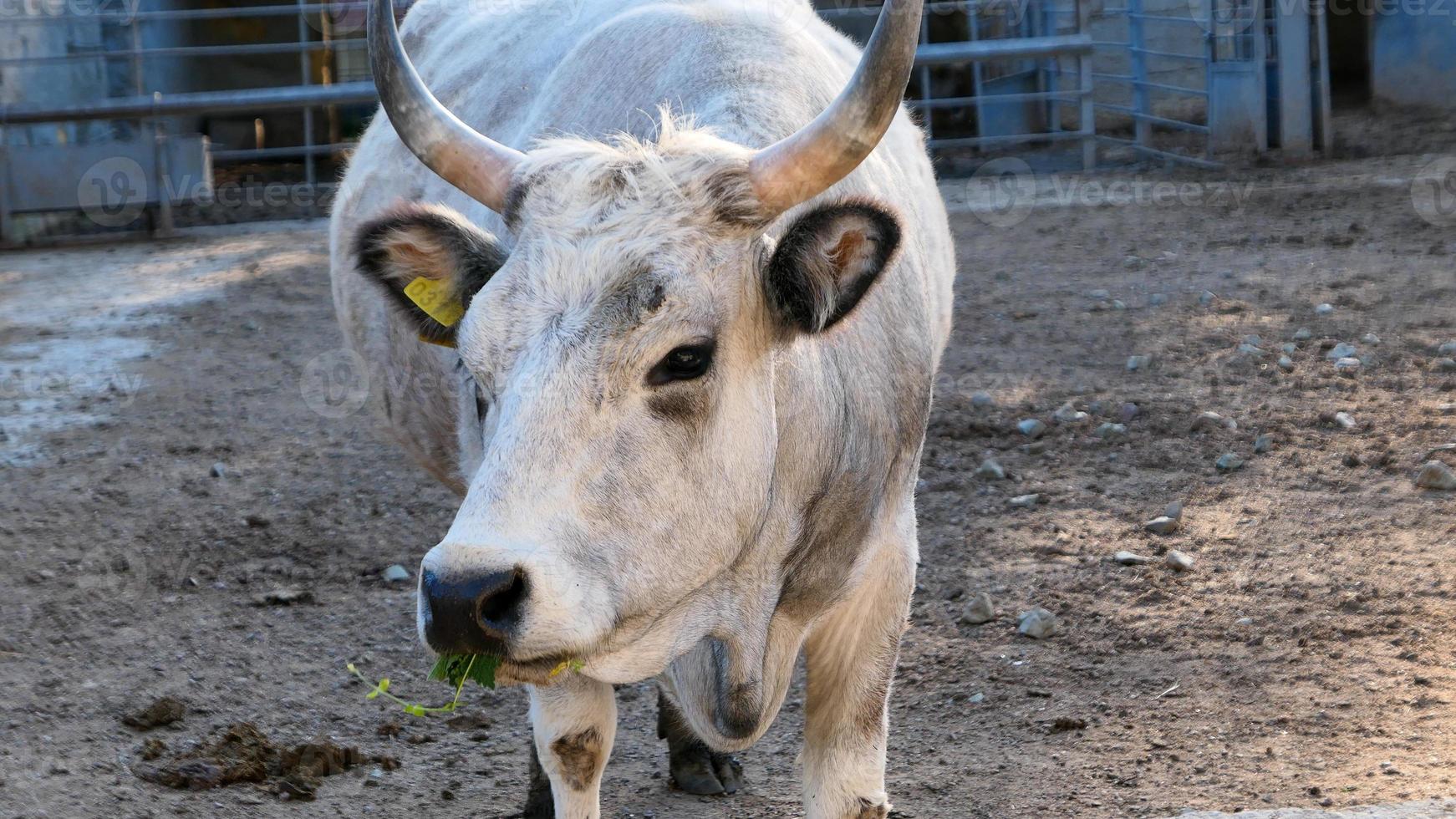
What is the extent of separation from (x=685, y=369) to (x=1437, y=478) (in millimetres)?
3457

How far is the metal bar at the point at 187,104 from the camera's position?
1078cm

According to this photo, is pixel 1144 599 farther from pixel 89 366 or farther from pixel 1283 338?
pixel 89 366

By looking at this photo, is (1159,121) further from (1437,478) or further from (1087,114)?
(1437,478)

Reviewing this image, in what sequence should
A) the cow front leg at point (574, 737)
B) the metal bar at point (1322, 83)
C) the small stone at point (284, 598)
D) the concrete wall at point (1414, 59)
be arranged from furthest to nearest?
the concrete wall at point (1414, 59)
the metal bar at point (1322, 83)
the small stone at point (284, 598)
the cow front leg at point (574, 737)

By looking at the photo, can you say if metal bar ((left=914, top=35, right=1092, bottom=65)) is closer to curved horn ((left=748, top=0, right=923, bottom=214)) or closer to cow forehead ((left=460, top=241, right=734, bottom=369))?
curved horn ((left=748, top=0, right=923, bottom=214))

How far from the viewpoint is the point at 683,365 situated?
7.72 feet

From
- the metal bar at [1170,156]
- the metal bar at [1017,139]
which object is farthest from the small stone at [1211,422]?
the metal bar at [1170,156]

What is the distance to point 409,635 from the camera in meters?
4.48

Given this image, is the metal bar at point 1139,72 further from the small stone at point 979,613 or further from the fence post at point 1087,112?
the small stone at point 979,613

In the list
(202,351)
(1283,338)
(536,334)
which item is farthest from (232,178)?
(536,334)

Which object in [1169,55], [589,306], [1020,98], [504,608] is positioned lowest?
[504,608]

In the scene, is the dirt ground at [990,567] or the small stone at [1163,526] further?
the small stone at [1163,526]

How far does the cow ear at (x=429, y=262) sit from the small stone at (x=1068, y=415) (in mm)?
3550

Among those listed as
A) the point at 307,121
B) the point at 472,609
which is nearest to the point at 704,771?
the point at 472,609
